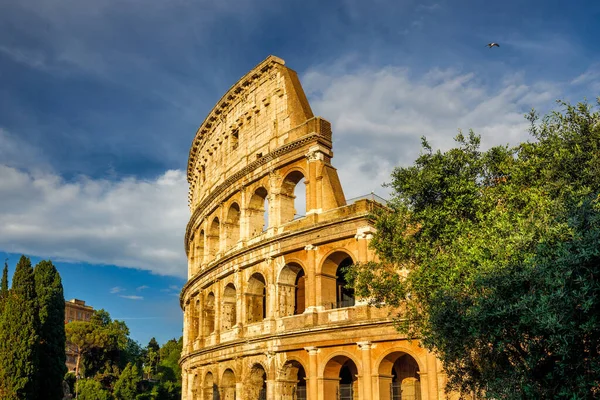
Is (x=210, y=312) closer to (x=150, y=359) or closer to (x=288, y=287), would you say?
(x=288, y=287)

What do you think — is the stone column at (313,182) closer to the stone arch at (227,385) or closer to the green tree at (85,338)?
the stone arch at (227,385)

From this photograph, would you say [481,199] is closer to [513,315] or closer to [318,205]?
[513,315]

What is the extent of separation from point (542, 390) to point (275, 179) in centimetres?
1821

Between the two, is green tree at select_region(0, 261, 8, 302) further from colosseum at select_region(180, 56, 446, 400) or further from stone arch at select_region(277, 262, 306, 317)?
stone arch at select_region(277, 262, 306, 317)

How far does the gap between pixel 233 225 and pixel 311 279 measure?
8483 mm

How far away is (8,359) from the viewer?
27.3 metres

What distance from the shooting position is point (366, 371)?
22281mm

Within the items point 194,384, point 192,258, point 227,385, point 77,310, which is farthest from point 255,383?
point 77,310

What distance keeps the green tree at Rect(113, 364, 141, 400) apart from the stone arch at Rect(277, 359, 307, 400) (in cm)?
3004

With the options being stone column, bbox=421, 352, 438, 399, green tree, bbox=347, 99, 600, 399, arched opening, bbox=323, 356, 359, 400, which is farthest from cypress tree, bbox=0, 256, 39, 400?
stone column, bbox=421, 352, 438, 399

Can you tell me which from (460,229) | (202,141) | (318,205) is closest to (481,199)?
(460,229)

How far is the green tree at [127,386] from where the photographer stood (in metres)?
50.5

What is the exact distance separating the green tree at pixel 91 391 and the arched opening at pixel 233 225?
2516 centimetres

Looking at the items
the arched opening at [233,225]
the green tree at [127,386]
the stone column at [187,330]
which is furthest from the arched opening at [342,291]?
the green tree at [127,386]
